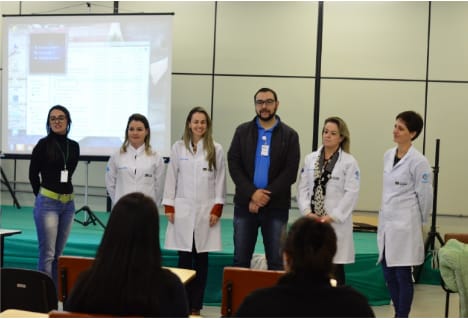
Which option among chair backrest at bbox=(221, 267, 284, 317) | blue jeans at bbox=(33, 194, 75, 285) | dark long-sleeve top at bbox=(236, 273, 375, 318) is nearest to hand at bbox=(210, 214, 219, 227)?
blue jeans at bbox=(33, 194, 75, 285)

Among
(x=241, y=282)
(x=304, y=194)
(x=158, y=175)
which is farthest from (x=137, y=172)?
(x=241, y=282)

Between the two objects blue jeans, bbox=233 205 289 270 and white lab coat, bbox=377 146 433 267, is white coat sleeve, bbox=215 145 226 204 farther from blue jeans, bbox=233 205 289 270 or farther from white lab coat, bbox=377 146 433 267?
white lab coat, bbox=377 146 433 267

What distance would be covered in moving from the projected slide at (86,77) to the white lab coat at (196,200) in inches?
65.5

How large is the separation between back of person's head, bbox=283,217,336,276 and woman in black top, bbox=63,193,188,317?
35 cm

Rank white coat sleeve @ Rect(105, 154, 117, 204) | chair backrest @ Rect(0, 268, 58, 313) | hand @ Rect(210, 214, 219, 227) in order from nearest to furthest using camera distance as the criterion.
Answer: chair backrest @ Rect(0, 268, 58, 313), hand @ Rect(210, 214, 219, 227), white coat sleeve @ Rect(105, 154, 117, 204)

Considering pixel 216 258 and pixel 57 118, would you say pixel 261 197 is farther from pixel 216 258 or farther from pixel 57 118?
pixel 57 118

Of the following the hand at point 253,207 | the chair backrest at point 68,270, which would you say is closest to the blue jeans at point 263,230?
the hand at point 253,207

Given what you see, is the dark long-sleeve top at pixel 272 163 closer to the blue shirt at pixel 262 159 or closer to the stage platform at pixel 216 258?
the blue shirt at pixel 262 159

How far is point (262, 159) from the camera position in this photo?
346 centimetres

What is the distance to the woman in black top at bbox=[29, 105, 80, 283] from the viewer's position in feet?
12.0

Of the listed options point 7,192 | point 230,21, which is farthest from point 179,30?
point 7,192

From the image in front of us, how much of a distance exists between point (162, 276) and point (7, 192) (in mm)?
5659

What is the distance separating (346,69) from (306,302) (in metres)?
4.79

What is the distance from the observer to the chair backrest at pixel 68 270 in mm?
2338
